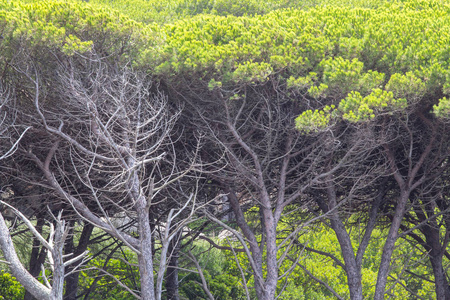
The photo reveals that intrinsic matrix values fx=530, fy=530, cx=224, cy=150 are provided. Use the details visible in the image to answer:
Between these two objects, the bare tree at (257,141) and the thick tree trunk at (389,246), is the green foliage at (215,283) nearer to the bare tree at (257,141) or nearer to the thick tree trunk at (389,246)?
the thick tree trunk at (389,246)

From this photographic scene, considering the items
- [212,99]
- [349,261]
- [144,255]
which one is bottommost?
[144,255]

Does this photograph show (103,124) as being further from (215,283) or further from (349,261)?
(215,283)

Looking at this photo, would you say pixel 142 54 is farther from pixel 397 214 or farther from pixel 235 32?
pixel 397 214

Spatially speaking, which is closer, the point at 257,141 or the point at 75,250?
the point at 257,141

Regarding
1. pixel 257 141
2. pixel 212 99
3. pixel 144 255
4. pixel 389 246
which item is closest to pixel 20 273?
pixel 144 255

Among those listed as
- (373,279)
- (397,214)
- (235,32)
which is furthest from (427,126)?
(373,279)

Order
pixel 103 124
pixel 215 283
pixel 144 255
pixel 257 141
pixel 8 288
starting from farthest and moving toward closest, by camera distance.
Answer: pixel 215 283 < pixel 8 288 < pixel 257 141 < pixel 103 124 < pixel 144 255

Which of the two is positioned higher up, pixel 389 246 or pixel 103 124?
pixel 389 246

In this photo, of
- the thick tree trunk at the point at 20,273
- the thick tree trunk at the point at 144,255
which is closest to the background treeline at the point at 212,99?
the thick tree trunk at the point at 144,255

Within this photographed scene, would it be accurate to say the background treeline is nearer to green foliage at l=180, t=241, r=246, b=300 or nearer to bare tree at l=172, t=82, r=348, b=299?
bare tree at l=172, t=82, r=348, b=299

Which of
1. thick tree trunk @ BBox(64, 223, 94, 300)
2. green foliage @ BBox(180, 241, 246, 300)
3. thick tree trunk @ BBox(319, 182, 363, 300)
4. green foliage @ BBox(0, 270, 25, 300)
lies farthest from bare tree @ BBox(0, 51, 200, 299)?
green foliage @ BBox(180, 241, 246, 300)

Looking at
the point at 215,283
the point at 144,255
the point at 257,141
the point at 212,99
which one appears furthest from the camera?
the point at 215,283

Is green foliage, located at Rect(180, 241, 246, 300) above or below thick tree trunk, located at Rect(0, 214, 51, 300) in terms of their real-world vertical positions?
above

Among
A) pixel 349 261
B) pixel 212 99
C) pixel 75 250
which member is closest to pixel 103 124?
pixel 212 99
